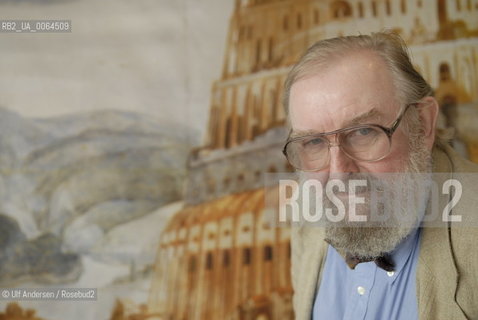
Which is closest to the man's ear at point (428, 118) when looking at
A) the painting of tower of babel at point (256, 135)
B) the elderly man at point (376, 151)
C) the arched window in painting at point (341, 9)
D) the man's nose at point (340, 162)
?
the elderly man at point (376, 151)

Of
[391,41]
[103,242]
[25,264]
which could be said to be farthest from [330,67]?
[25,264]

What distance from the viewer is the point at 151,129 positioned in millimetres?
2295

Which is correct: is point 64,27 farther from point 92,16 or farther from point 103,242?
point 103,242

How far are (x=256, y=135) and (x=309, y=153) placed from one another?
106 cm

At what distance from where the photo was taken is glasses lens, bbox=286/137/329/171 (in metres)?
1.22

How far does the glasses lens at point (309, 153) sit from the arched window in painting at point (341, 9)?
1283 millimetres

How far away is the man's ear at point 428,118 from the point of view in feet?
4.17

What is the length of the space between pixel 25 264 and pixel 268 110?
138 cm

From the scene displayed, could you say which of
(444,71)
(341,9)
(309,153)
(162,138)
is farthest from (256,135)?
(309,153)

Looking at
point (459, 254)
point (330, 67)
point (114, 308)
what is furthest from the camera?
point (114, 308)

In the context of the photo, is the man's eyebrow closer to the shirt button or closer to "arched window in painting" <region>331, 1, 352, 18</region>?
the shirt button

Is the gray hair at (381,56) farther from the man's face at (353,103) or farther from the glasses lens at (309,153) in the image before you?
the glasses lens at (309,153)

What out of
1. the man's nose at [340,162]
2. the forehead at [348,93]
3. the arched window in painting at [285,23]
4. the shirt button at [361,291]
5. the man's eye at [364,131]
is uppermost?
the arched window in painting at [285,23]

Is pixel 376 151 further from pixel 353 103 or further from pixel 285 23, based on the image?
pixel 285 23
